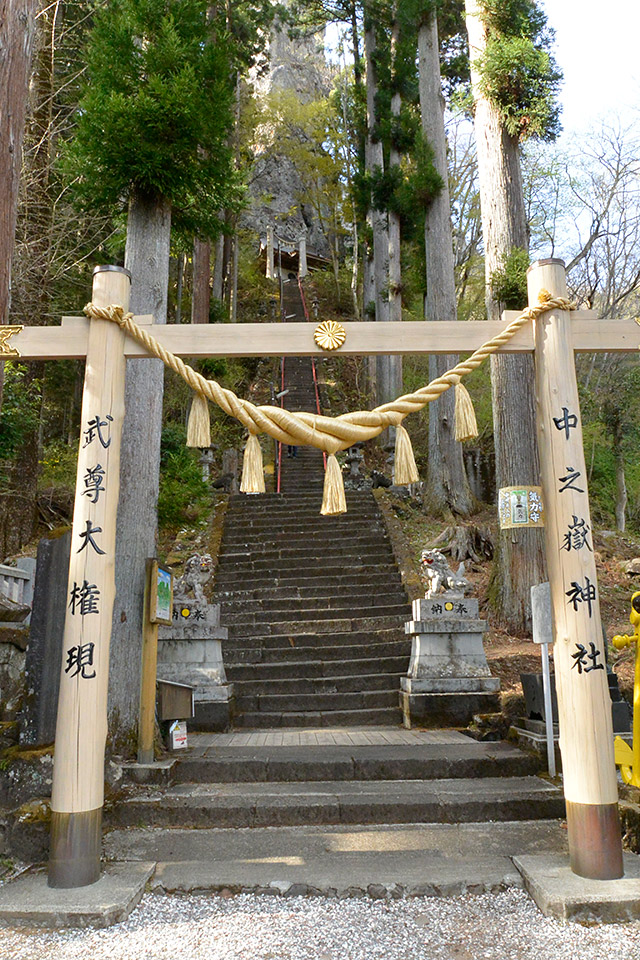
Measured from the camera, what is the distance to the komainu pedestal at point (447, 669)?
267 inches

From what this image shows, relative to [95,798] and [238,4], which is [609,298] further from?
[95,798]

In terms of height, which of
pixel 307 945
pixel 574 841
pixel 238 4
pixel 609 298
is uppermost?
pixel 238 4

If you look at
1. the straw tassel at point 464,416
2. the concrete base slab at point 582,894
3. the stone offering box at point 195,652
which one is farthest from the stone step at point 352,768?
the straw tassel at point 464,416

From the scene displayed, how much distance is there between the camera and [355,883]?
136 inches

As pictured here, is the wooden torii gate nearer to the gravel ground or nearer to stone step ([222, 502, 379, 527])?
the gravel ground

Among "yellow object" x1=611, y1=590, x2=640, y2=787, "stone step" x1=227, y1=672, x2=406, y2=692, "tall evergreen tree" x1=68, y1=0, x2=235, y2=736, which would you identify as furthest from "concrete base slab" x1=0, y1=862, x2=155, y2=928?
"stone step" x1=227, y1=672, x2=406, y2=692

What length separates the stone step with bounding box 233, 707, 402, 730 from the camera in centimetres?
715

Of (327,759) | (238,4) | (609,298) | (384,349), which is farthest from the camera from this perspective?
(238,4)

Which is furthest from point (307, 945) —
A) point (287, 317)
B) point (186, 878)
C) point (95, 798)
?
point (287, 317)

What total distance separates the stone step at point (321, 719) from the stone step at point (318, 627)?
5.70 ft

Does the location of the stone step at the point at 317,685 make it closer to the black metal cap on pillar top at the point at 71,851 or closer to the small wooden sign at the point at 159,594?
the small wooden sign at the point at 159,594

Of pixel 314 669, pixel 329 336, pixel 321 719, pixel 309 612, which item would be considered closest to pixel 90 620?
pixel 329 336

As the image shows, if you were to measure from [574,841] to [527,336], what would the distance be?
2.81 metres

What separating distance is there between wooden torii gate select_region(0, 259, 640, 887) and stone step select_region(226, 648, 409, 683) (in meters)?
4.61
